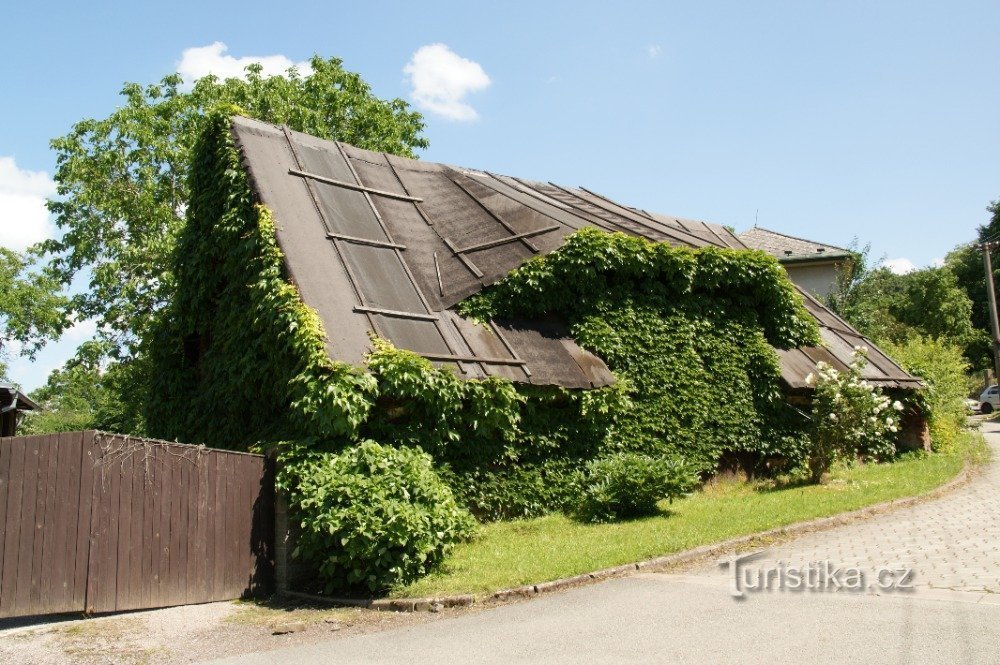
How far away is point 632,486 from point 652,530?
105 cm

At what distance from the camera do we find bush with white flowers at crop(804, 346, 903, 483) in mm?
14211

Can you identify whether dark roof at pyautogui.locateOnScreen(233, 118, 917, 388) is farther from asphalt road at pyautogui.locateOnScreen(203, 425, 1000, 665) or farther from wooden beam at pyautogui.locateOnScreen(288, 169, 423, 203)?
asphalt road at pyautogui.locateOnScreen(203, 425, 1000, 665)

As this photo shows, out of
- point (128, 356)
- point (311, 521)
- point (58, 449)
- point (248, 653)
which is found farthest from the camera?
point (128, 356)

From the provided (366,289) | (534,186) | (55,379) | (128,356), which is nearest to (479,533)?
(366,289)

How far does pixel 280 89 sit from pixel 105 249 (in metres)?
7.72

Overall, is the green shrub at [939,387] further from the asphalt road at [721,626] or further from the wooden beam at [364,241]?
the wooden beam at [364,241]

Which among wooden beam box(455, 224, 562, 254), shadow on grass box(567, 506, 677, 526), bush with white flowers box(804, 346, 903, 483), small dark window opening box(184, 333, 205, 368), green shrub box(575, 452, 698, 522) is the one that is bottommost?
shadow on grass box(567, 506, 677, 526)

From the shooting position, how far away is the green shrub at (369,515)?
8977mm

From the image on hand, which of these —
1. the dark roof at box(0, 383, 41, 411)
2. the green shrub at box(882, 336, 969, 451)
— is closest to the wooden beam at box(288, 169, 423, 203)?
the dark roof at box(0, 383, 41, 411)

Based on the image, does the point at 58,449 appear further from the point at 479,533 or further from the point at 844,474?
the point at 844,474

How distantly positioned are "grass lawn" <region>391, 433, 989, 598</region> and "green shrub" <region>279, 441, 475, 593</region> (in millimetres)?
361

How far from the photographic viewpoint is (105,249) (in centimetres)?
2598

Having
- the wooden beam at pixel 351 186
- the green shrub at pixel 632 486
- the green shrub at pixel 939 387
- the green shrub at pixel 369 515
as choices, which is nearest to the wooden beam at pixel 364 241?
the wooden beam at pixel 351 186

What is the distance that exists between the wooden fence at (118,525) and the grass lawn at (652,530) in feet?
7.60
